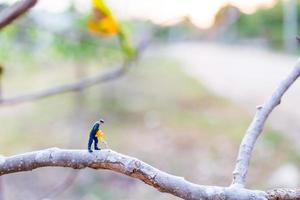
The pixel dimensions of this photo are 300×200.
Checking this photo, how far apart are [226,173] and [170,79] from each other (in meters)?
3.38

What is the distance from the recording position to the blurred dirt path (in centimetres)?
420

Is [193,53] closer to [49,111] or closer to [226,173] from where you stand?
[49,111]

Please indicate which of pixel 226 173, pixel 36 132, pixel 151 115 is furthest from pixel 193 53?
pixel 226 173

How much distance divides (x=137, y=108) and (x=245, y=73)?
7.62 feet

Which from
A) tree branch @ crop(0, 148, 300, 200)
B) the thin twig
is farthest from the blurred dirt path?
tree branch @ crop(0, 148, 300, 200)

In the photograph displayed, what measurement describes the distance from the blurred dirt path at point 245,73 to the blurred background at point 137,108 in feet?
0.07

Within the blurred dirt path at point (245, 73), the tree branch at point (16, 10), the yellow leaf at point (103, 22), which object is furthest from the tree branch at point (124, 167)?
the blurred dirt path at point (245, 73)

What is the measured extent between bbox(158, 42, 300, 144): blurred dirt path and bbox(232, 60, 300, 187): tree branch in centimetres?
277

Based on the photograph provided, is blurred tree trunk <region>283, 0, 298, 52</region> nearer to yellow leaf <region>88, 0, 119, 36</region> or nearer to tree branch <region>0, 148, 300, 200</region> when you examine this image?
yellow leaf <region>88, 0, 119, 36</region>

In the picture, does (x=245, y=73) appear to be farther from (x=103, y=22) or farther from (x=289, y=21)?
(x=103, y=22)

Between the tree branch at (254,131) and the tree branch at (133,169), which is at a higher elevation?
the tree branch at (254,131)

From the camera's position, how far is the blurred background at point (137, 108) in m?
1.85

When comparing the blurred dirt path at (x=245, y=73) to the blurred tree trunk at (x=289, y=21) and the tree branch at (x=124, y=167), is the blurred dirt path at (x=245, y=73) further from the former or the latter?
the tree branch at (x=124, y=167)

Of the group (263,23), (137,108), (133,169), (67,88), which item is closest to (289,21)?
(263,23)
